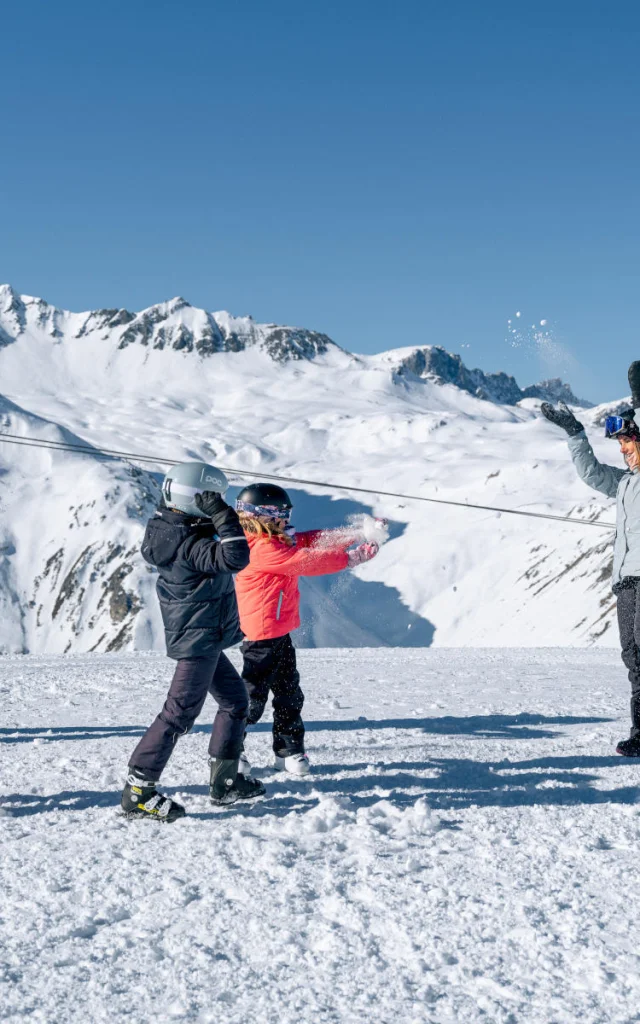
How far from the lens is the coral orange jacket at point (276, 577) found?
5.49m

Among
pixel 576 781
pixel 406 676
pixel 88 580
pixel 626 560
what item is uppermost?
pixel 626 560

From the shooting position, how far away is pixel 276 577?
5.73 m

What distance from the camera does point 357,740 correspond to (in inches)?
256

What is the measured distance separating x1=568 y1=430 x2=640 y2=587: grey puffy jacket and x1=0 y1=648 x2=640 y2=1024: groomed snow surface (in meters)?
1.35

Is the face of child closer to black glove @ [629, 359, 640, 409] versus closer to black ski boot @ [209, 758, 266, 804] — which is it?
black glove @ [629, 359, 640, 409]

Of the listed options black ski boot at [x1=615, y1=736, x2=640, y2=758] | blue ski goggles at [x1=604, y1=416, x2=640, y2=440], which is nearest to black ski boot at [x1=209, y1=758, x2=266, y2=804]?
black ski boot at [x1=615, y1=736, x2=640, y2=758]

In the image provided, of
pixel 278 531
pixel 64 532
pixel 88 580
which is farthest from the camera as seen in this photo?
pixel 64 532

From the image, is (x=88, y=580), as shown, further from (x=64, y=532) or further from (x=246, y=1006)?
(x=246, y=1006)

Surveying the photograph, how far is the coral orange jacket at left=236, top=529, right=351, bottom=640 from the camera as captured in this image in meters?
5.49

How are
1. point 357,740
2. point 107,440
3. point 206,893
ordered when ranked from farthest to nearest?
point 107,440
point 357,740
point 206,893

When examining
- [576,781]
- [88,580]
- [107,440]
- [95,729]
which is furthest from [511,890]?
[107,440]

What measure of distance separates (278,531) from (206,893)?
8.56ft

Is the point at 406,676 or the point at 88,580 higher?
the point at 406,676

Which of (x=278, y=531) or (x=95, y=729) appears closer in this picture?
(x=278, y=531)
